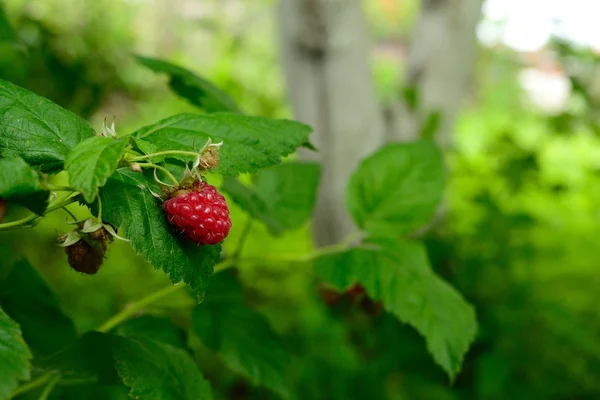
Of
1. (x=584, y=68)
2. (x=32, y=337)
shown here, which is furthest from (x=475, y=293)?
(x=32, y=337)

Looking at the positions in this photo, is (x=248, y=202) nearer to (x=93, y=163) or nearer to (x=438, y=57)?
(x=93, y=163)

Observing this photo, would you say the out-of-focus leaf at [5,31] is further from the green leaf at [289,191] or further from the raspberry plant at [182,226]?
the green leaf at [289,191]

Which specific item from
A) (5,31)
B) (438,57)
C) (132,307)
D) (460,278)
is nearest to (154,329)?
(132,307)

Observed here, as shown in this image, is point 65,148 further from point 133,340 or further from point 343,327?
point 343,327

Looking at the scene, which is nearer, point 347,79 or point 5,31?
point 5,31

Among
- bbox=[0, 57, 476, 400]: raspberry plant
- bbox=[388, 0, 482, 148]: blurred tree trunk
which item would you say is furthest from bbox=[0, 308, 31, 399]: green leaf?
Result: bbox=[388, 0, 482, 148]: blurred tree trunk

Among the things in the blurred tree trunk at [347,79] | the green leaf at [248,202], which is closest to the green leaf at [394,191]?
the green leaf at [248,202]
